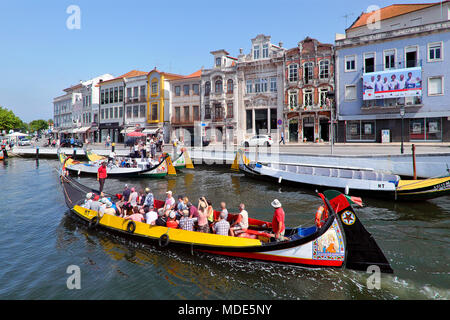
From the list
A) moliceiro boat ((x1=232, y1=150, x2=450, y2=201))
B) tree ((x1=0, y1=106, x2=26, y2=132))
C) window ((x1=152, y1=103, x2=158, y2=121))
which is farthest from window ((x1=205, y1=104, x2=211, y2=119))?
tree ((x1=0, y1=106, x2=26, y2=132))

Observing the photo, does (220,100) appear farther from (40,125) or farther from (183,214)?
(40,125)

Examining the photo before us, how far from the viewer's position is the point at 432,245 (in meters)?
11.1

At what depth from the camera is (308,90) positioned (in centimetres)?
3869

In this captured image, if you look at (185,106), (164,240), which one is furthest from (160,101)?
(164,240)

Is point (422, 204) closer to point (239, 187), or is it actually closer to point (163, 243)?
point (239, 187)

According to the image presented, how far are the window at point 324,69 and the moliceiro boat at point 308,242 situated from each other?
3055cm

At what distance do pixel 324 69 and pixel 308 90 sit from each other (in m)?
2.87

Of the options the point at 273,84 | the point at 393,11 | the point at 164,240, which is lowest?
the point at 164,240

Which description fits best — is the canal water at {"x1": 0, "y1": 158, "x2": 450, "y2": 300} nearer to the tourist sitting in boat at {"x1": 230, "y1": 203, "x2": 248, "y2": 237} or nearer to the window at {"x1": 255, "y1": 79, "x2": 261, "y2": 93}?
the tourist sitting in boat at {"x1": 230, "y1": 203, "x2": 248, "y2": 237}

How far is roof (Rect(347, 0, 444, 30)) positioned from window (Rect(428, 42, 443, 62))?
175 inches

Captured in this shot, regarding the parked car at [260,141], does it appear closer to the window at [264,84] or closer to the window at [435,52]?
the window at [264,84]

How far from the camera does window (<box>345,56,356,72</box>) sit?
117 feet
